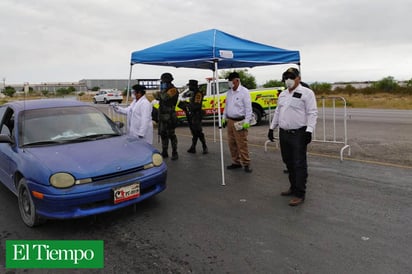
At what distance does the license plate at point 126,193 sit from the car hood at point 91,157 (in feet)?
0.72

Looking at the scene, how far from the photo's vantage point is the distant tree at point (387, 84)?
45438 mm

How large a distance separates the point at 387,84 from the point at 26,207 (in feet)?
167

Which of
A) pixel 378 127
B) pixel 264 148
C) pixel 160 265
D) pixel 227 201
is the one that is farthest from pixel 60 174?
pixel 378 127

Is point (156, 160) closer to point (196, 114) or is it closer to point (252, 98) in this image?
point (196, 114)

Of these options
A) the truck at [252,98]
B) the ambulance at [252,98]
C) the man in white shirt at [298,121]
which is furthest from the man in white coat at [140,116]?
the ambulance at [252,98]

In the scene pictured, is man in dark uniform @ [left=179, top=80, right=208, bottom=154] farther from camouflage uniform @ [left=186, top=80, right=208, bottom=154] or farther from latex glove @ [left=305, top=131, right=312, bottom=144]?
latex glove @ [left=305, top=131, right=312, bottom=144]

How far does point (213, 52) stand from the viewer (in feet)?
17.4

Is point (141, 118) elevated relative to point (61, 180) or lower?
elevated

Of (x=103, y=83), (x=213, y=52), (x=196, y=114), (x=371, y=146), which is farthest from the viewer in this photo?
(x=103, y=83)

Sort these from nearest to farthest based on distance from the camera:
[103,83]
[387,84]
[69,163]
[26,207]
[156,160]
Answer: [69,163] < [26,207] < [156,160] < [387,84] < [103,83]

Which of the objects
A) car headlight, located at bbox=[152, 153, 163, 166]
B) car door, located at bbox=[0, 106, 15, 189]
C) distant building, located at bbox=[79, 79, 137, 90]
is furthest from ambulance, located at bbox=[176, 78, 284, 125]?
distant building, located at bbox=[79, 79, 137, 90]

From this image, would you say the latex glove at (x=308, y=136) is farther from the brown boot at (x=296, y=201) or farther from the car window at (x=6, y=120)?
the car window at (x=6, y=120)

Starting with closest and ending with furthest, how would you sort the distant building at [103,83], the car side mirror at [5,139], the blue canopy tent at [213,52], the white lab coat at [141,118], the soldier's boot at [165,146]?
the car side mirror at [5,139] → the blue canopy tent at [213,52] → the white lab coat at [141,118] → the soldier's boot at [165,146] → the distant building at [103,83]

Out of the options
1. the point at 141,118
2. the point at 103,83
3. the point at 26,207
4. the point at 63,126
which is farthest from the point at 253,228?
the point at 103,83
